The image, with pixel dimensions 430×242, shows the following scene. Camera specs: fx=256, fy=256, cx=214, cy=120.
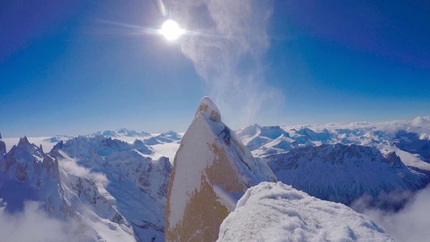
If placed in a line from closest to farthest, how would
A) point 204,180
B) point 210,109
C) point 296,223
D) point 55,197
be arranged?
point 296,223, point 204,180, point 210,109, point 55,197

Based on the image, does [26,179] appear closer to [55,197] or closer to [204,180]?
[55,197]

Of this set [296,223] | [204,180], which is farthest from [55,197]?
[296,223]

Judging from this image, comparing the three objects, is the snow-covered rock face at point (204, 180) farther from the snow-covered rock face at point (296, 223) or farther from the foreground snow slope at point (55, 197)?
the foreground snow slope at point (55, 197)

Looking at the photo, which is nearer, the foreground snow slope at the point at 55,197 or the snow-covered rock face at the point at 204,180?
the snow-covered rock face at the point at 204,180

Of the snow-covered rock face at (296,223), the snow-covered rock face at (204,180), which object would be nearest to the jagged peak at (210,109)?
the snow-covered rock face at (204,180)

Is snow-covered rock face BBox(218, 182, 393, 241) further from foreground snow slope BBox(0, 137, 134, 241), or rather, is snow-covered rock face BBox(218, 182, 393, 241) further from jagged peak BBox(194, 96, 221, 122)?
foreground snow slope BBox(0, 137, 134, 241)

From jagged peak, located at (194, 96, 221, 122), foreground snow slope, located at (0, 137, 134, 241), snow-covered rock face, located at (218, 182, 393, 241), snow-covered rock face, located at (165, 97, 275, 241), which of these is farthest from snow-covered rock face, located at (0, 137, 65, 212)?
snow-covered rock face, located at (218, 182, 393, 241)
